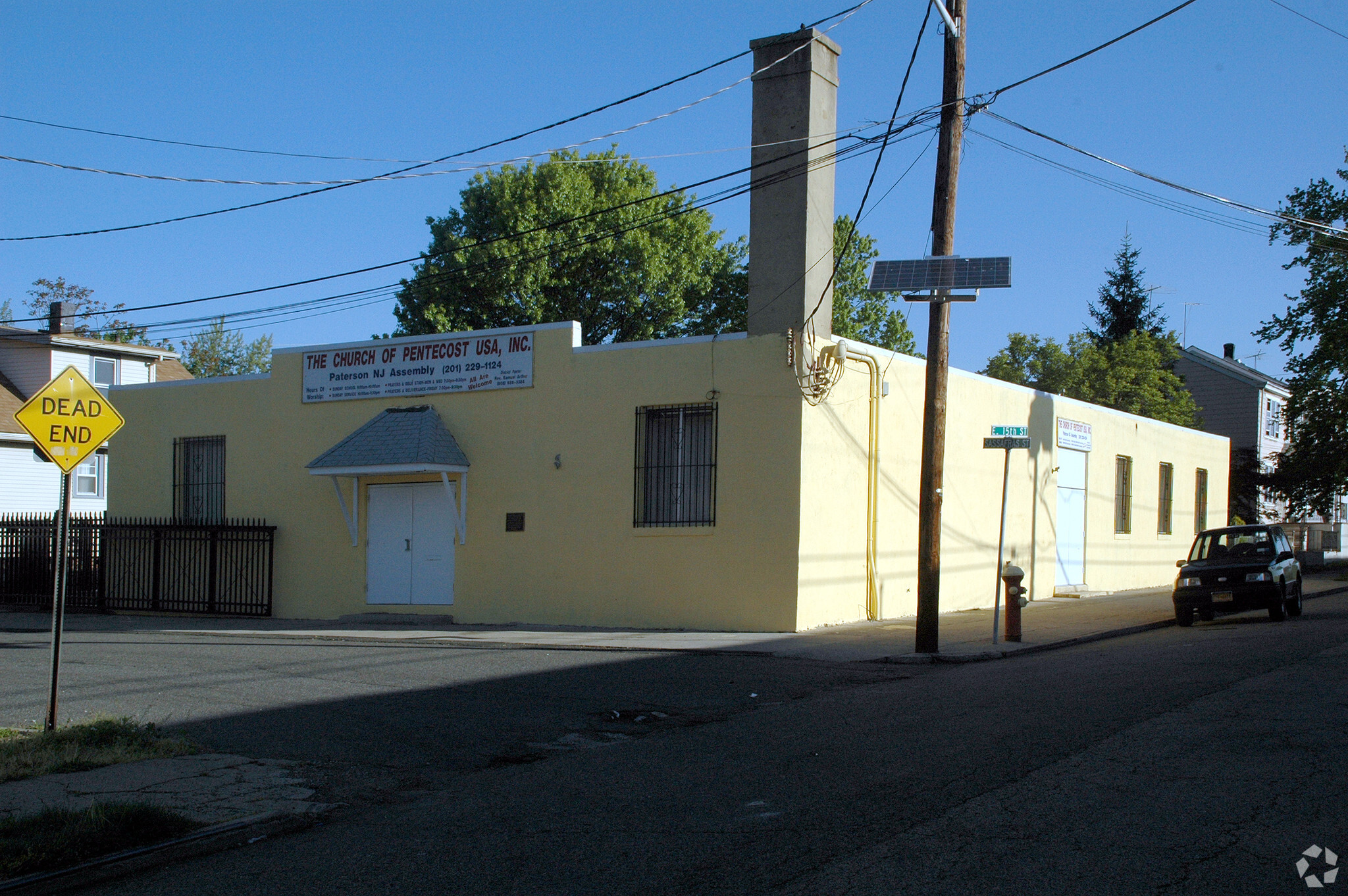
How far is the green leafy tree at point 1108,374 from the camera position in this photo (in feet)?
148

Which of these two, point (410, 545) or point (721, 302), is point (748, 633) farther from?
point (721, 302)

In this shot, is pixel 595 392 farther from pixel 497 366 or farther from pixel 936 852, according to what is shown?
pixel 936 852

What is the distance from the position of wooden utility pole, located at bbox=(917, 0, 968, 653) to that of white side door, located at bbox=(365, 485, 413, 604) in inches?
392

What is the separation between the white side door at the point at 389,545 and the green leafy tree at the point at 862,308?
22968mm

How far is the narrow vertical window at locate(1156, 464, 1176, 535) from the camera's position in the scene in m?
29.9

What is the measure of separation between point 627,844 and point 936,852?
5.12 ft

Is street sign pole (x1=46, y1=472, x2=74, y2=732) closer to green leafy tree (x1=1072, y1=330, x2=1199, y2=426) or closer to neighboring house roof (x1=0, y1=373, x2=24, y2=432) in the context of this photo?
neighboring house roof (x1=0, y1=373, x2=24, y2=432)

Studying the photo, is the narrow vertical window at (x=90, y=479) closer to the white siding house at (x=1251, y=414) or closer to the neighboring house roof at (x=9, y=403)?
the neighboring house roof at (x=9, y=403)

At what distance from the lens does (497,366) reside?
63.9 feet

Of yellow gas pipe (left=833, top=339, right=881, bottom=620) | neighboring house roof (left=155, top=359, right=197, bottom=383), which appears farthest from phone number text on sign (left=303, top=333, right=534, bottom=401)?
neighboring house roof (left=155, top=359, right=197, bottom=383)

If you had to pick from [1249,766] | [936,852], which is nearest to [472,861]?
[936,852]

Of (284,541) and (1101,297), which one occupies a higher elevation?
(1101,297)

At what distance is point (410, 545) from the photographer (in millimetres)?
20297

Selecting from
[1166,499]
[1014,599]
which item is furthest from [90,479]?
[1166,499]
